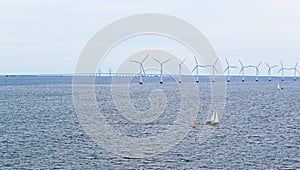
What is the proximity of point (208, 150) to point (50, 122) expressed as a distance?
143 feet

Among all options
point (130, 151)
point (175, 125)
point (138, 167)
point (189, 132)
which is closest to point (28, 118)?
point (175, 125)

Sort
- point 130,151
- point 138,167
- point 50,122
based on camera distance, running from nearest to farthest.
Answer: point 138,167 → point 130,151 → point 50,122

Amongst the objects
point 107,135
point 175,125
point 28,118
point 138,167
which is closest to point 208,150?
point 138,167

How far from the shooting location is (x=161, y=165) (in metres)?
58.0

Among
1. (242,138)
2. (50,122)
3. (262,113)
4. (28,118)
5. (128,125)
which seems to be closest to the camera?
(242,138)

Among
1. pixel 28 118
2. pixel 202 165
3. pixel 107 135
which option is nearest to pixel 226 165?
pixel 202 165

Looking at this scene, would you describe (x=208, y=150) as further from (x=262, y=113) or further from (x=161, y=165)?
(x=262, y=113)

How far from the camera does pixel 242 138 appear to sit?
78.8 meters

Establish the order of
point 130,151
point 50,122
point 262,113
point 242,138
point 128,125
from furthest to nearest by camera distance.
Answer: point 262,113 < point 50,122 < point 128,125 < point 242,138 < point 130,151

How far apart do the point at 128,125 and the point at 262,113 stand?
1683 inches

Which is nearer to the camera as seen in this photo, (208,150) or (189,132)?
(208,150)

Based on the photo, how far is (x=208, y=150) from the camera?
2677 inches

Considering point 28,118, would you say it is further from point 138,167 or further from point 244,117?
point 138,167

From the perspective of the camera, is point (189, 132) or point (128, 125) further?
point (128, 125)
